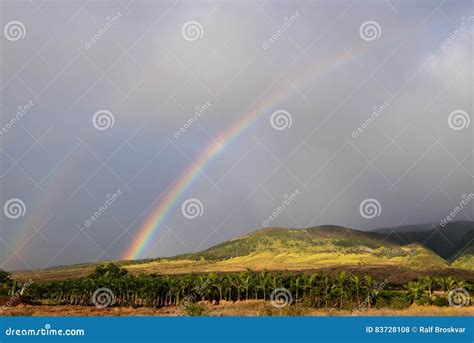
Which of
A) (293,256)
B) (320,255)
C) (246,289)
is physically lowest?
(246,289)

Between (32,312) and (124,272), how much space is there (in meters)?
38.6

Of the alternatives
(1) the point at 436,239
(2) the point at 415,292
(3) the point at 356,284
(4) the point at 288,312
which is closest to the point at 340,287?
(3) the point at 356,284

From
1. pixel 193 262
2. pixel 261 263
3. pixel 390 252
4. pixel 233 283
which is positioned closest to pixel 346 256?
pixel 390 252

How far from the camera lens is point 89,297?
70.9 meters

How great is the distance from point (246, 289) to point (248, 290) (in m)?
2.24

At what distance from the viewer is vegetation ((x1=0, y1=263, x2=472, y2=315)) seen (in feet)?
177

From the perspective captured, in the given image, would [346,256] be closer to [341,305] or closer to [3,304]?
[341,305]

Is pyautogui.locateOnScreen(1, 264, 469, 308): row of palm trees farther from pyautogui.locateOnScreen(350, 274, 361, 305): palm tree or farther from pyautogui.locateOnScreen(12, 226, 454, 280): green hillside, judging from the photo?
pyautogui.locateOnScreen(12, 226, 454, 280): green hillside

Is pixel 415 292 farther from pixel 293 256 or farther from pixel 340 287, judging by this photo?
pixel 293 256

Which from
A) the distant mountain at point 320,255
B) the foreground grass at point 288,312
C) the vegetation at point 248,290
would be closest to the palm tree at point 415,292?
the vegetation at point 248,290

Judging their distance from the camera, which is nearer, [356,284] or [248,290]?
[356,284]

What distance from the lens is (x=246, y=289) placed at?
2421 inches

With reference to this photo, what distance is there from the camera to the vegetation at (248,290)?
53812 mm

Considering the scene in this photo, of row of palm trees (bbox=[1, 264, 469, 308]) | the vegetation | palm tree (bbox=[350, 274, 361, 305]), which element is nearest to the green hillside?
the vegetation
